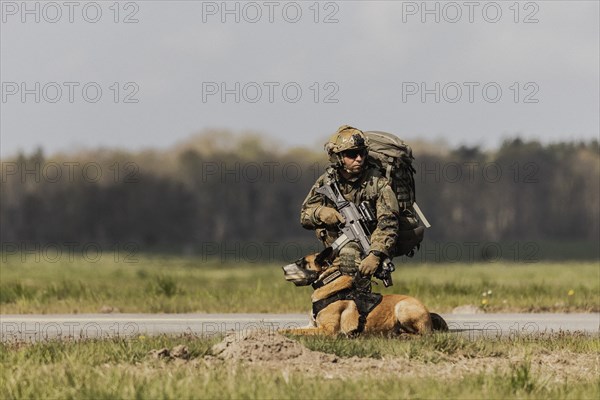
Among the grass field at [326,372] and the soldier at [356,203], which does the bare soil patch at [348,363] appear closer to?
the grass field at [326,372]

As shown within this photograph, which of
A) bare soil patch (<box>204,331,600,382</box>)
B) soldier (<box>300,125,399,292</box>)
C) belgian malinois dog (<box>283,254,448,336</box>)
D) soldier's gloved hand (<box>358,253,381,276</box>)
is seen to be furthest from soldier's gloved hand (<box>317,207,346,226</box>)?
bare soil patch (<box>204,331,600,382</box>)

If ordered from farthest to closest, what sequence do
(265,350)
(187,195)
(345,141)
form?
(187,195) < (345,141) < (265,350)

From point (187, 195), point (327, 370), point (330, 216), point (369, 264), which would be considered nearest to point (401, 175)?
point (330, 216)

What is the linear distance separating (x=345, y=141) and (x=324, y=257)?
4.05ft

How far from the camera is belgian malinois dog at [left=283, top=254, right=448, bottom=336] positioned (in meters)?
11.5

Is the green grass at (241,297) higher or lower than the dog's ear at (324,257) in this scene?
lower

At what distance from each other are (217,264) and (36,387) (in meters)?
24.0

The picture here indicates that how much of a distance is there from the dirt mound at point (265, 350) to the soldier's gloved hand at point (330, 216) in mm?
1839

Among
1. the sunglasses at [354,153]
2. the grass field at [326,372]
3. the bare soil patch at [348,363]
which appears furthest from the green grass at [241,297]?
the bare soil patch at [348,363]

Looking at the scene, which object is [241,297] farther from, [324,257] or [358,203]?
[358,203]

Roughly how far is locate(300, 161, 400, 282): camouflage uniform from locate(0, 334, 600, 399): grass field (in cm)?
93

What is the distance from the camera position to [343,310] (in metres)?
11.6

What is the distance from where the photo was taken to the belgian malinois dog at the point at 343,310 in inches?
453

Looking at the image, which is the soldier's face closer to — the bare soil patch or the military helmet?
the military helmet
